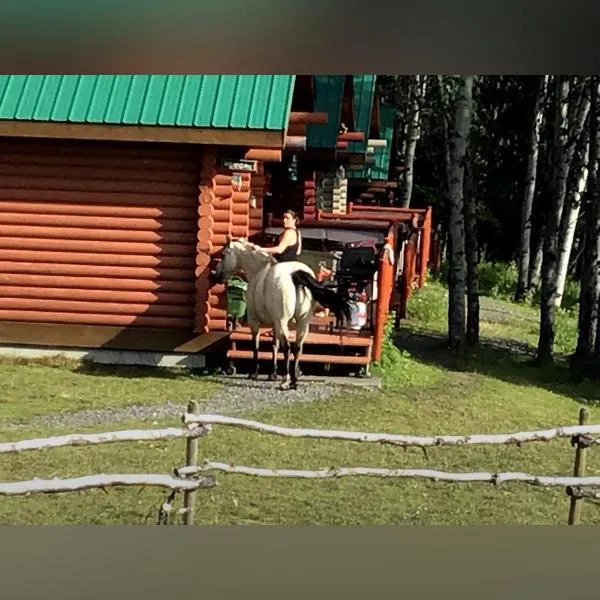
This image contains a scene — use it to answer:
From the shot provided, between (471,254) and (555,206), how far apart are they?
0.89 m

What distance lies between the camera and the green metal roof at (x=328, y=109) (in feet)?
40.6

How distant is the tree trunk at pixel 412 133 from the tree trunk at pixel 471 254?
500 cm

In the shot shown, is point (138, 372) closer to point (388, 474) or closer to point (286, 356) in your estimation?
point (286, 356)

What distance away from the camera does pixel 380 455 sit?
731cm

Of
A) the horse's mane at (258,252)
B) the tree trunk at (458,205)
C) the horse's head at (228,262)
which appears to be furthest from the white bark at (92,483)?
the tree trunk at (458,205)

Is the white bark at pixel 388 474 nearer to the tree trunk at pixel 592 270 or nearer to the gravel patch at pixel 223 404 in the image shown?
the gravel patch at pixel 223 404

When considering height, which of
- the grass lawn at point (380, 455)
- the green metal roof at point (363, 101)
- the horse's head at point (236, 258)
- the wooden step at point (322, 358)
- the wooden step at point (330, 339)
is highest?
the green metal roof at point (363, 101)

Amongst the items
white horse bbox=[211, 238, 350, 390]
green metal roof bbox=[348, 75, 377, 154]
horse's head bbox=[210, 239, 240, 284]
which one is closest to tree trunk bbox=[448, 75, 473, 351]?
white horse bbox=[211, 238, 350, 390]

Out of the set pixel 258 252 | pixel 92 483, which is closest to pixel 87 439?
pixel 92 483

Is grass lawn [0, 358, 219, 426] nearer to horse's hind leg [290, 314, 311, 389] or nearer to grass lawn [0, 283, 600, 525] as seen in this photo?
grass lawn [0, 283, 600, 525]

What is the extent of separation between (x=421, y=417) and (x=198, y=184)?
278cm

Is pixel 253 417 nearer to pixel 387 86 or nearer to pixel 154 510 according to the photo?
pixel 154 510

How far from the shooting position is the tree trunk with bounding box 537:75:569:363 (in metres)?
9.99

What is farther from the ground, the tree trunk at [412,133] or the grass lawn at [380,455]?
the tree trunk at [412,133]
